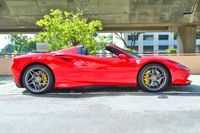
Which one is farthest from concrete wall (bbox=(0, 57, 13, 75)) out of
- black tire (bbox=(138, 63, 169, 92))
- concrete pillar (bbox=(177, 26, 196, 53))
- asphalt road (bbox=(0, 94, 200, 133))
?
concrete pillar (bbox=(177, 26, 196, 53))

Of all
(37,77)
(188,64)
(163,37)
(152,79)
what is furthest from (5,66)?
(163,37)

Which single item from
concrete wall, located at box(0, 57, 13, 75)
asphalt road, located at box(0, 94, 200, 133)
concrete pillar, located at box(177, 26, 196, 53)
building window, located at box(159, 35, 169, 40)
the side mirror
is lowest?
asphalt road, located at box(0, 94, 200, 133)

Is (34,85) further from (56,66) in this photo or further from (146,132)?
(146,132)

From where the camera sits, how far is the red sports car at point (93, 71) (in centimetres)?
713

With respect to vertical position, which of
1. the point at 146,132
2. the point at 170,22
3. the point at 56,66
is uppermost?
the point at 170,22

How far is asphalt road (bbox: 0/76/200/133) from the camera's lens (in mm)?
4062

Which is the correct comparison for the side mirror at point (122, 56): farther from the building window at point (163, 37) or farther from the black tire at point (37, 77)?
the building window at point (163, 37)

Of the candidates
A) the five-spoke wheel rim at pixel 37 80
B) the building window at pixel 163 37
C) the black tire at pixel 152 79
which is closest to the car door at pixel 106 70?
the black tire at pixel 152 79

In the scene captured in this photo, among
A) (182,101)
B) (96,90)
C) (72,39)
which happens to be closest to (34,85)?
(96,90)

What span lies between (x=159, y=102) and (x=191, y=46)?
14.1m

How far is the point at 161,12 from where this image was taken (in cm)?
1684

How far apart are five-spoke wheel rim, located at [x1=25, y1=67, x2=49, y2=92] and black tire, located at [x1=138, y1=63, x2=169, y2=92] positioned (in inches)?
89.8

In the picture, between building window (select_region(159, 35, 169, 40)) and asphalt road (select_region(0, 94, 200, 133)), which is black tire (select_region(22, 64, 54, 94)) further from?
building window (select_region(159, 35, 169, 40))

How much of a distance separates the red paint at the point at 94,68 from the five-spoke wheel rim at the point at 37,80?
19 cm
